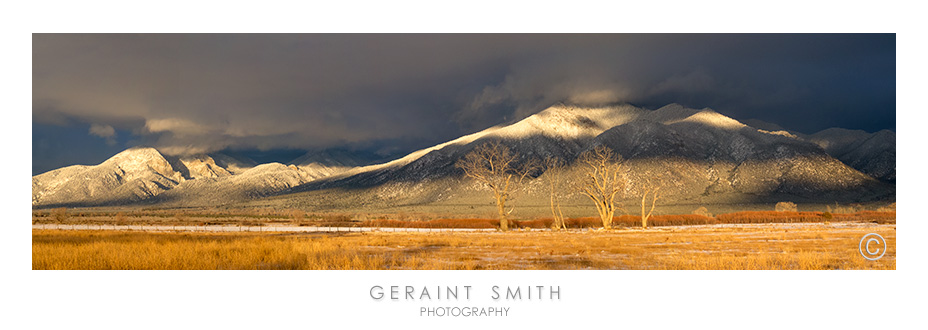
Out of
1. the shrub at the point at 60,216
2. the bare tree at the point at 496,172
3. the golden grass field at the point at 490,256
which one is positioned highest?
the bare tree at the point at 496,172

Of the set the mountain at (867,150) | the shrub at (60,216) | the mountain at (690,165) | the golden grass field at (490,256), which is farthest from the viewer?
the mountain at (867,150)

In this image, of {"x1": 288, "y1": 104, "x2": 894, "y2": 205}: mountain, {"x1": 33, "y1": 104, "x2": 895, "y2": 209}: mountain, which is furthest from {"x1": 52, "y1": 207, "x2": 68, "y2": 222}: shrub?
{"x1": 288, "y1": 104, "x2": 894, "y2": 205}: mountain

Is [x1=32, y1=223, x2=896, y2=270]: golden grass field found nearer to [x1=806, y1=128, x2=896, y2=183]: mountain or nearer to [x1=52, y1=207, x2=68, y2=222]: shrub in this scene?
[x1=52, y1=207, x2=68, y2=222]: shrub

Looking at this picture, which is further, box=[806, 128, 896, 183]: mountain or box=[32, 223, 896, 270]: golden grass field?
box=[806, 128, 896, 183]: mountain

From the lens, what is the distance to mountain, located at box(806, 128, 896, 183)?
126688 mm

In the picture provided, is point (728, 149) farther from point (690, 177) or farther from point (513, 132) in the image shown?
point (513, 132)

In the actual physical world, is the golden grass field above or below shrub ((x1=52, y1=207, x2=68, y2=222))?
above

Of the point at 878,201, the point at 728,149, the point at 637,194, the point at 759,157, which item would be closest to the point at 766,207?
the point at 878,201

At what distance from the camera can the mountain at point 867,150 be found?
127m

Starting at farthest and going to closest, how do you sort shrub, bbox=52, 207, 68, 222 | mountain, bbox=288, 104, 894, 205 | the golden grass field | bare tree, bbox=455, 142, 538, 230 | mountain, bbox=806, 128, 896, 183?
mountain, bbox=806, 128, 896, 183, mountain, bbox=288, 104, 894, 205, shrub, bbox=52, 207, 68, 222, bare tree, bbox=455, 142, 538, 230, the golden grass field

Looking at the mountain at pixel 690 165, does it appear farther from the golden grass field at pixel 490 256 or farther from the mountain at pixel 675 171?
the golden grass field at pixel 490 256

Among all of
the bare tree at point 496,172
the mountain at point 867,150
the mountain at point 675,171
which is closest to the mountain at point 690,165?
the mountain at point 675,171

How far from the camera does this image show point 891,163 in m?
126
